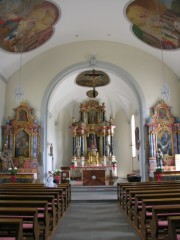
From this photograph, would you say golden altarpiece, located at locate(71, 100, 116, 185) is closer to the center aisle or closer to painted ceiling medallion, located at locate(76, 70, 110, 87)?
painted ceiling medallion, located at locate(76, 70, 110, 87)

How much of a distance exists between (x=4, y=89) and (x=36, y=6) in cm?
543

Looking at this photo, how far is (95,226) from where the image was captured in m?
5.79

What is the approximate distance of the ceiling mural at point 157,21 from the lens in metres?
10.4

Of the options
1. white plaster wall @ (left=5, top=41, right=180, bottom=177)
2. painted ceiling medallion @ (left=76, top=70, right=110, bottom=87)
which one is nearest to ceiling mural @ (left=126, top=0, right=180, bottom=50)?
white plaster wall @ (left=5, top=41, right=180, bottom=177)

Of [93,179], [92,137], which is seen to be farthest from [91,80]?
[93,179]

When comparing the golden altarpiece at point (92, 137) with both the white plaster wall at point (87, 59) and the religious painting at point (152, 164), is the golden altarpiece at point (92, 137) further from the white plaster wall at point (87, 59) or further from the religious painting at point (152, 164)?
the white plaster wall at point (87, 59)

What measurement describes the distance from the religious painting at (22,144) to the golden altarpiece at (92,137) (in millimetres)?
5324

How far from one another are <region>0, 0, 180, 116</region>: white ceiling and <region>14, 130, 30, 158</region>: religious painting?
3008 millimetres

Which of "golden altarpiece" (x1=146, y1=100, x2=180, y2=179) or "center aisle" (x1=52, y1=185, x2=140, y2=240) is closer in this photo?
"center aisle" (x1=52, y1=185, x2=140, y2=240)

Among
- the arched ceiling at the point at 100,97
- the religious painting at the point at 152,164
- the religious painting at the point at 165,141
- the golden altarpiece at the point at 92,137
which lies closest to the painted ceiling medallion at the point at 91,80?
the arched ceiling at the point at 100,97

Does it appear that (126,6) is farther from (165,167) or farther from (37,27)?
(165,167)

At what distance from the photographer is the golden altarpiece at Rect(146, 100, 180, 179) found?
45.5 feet

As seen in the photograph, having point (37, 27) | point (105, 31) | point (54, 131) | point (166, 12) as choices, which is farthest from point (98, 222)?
point (54, 131)

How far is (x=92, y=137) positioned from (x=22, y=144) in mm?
7008
